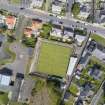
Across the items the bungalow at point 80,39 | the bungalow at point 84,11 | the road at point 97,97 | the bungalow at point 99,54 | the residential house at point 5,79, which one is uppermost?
the bungalow at point 84,11

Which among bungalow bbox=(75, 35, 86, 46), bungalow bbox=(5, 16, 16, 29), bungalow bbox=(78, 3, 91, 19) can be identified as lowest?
bungalow bbox=(75, 35, 86, 46)

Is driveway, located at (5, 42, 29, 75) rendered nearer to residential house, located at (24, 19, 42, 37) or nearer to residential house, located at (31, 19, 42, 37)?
residential house, located at (24, 19, 42, 37)

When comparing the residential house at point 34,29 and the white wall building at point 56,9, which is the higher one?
the white wall building at point 56,9

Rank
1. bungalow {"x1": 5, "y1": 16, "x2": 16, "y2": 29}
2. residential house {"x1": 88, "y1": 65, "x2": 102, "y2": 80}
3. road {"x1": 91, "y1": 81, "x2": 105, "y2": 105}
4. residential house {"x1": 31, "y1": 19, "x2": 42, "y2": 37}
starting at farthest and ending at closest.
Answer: road {"x1": 91, "y1": 81, "x2": 105, "y2": 105} → residential house {"x1": 88, "y1": 65, "x2": 102, "y2": 80} → residential house {"x1": 31, "y1": 19, "x2": 42, "y2": 37} → bungalow {"x1": 5, "y1": 16, "x2": 16, "y2": 29}

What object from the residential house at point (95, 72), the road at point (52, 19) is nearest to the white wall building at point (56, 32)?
the road at point (52, 19)

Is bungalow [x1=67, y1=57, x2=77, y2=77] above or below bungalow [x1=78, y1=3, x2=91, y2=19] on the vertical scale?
below

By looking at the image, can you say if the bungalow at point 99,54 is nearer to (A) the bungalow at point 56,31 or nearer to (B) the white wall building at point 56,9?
(A) the bungalow at point 56,31

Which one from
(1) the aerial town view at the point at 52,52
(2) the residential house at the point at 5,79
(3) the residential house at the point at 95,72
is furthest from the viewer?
(3) the residential house at the point at 95,72

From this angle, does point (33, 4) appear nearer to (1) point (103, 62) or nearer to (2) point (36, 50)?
(2) point (36, 50)

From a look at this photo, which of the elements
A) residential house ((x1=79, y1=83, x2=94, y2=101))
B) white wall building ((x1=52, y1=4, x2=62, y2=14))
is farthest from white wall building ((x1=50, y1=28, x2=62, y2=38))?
residential house ((x1=79, y1=83, x2=94, y2=101))
